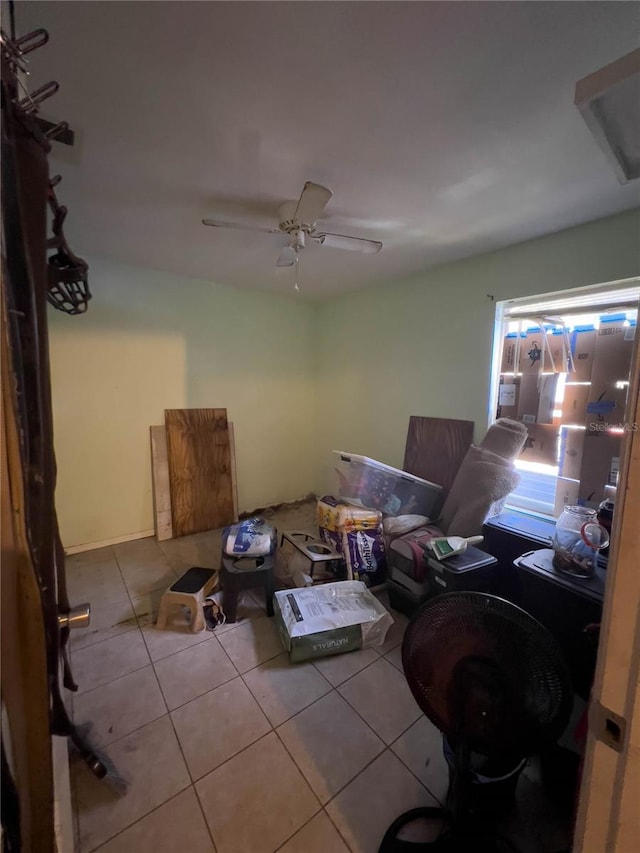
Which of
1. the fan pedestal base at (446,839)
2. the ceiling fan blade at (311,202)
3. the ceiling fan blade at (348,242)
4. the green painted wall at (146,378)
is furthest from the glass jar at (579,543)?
the green painted wall at (146,378)

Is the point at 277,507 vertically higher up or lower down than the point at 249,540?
lower down

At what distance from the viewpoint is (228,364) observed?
338 cm

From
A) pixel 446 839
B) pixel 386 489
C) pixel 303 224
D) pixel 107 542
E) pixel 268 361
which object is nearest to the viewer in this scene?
pixel 446 839

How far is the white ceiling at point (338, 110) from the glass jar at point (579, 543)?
1545mm

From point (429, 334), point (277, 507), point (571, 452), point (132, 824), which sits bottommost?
point (132, 824)

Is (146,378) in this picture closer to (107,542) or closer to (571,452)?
(107,542)

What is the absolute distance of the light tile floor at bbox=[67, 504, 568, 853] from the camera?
1091 millimetres

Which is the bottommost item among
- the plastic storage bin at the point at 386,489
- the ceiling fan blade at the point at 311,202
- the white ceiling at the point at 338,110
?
the plastic storage bin at the point at 386,489

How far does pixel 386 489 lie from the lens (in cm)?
266

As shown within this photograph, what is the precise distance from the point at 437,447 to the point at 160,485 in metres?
2.50

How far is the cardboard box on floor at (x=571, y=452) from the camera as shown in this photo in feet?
6.83

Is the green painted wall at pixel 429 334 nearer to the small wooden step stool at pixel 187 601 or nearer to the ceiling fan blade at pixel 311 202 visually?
the ceiling fan blade at pixel 311 202

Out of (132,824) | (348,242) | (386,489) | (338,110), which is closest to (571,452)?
(386,489)

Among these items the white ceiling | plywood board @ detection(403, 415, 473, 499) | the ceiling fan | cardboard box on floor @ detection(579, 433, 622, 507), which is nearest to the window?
cardboard box on floor @ detection(579, 433, 622, 507)
